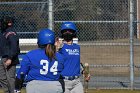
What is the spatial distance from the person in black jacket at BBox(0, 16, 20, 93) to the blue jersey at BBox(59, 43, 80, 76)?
207 cm

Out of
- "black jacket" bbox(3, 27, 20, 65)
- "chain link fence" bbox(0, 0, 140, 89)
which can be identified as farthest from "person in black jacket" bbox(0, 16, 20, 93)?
"chain link fence" bbox(0, 0, 140, 89)

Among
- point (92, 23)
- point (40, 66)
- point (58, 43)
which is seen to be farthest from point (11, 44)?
point (92, 23)

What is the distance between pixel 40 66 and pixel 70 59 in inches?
79.7

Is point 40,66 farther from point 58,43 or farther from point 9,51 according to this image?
point 9,51

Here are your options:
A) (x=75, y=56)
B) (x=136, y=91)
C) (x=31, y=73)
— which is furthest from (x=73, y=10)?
(x=31, y=73)

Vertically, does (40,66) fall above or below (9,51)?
above

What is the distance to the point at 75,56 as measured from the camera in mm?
8883

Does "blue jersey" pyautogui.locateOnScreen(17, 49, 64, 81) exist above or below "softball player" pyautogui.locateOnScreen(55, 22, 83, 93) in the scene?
above

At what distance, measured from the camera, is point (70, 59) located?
888cm

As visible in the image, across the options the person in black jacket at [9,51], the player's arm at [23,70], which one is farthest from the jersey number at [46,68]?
the person in black jacket at [9,51]

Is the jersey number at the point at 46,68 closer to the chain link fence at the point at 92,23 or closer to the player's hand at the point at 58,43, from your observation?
the player's hand at the point at 58,43

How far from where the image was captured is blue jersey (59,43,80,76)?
29.0 feet

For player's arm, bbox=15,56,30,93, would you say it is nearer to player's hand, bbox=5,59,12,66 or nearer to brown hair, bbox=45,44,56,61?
brown hair, bbox=45,44,56,61

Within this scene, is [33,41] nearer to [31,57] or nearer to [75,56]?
[75,56]
